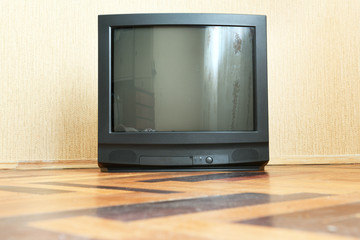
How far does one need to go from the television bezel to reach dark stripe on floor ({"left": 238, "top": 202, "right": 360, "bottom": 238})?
107 centimetres

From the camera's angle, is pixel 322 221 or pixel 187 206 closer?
pixel 322 221

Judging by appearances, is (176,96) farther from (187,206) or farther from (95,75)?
(187,206)

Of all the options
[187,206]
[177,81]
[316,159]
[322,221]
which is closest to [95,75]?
[177,81]

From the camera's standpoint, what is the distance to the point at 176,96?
6.23ft

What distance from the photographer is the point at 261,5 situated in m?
2.57

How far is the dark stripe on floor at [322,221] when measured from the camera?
0.65 m

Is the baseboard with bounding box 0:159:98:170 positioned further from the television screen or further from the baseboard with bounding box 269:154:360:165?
the baseboard with bounding box 269:154:360:165

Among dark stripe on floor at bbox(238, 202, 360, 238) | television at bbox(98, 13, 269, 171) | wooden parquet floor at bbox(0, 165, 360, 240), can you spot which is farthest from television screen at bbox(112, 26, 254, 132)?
dark stripe on floor at bbox(238, 202, 360, 238)

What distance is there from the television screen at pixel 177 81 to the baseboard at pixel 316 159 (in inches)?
25.7

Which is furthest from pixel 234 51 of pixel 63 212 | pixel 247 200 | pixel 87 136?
pixel 63 212

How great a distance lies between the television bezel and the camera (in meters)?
1.90

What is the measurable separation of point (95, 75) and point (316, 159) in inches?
48.2

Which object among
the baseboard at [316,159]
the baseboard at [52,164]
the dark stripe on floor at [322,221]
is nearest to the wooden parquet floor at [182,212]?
the dark stripe on floor at [322,221]

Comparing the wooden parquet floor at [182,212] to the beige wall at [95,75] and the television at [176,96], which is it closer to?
the television at [176,96]
